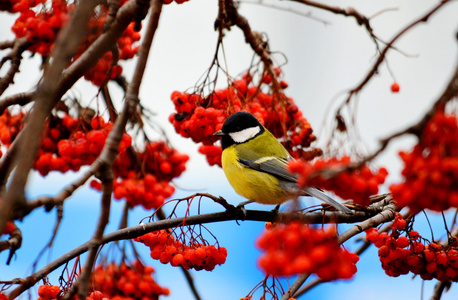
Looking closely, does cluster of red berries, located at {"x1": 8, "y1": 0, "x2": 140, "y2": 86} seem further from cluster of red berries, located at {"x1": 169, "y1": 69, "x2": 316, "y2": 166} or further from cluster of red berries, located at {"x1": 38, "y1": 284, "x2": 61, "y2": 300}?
cluster of red berries, located at {"x1": 38, "y1": 284, "x2": 61, "y2": 300}

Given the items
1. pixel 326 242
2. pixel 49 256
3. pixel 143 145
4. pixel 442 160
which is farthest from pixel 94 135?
pixel 442 160

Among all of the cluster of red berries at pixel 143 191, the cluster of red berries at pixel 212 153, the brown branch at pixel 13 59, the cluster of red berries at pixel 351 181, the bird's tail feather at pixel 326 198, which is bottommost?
the cluster of red berries at pixel 351 181

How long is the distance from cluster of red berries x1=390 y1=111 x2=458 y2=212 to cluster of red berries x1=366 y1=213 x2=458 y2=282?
972mm

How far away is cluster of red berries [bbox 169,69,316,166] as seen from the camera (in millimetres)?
2482

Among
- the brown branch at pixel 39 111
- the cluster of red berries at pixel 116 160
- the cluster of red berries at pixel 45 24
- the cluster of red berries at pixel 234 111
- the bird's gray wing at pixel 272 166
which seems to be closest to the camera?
the brown branch at pixel 39 111

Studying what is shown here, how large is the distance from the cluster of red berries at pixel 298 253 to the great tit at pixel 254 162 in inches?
56.5

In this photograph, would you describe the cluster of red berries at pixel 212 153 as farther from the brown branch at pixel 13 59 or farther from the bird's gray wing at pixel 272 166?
the brown branch at pixel 13 59

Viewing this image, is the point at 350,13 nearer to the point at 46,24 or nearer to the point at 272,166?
the point at 272,166

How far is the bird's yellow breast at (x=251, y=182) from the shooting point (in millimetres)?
2658

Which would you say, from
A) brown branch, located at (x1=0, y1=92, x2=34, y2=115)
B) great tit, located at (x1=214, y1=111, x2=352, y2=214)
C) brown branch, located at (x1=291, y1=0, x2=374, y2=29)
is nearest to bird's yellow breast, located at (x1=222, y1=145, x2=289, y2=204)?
great tit, located at (x1=214, y1=111, x2=352, y2=214)

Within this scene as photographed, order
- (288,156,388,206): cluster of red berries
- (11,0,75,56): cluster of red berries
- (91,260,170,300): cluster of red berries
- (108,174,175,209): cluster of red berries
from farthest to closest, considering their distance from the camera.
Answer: (108,174,175,209): cluster of red berries, (91,260,170,300): cluster of red berries, (11,0,75,56): cluster of red berries, (288,156,388,206): cluster of red berries

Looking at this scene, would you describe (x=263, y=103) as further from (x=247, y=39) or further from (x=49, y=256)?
(x=49, y=256)

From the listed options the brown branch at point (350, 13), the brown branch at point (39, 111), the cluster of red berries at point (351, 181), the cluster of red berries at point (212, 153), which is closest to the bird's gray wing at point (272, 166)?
the cluster of red berries at point (212, 153)

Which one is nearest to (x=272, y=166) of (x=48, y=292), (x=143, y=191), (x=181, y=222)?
(x=143, y=191)
